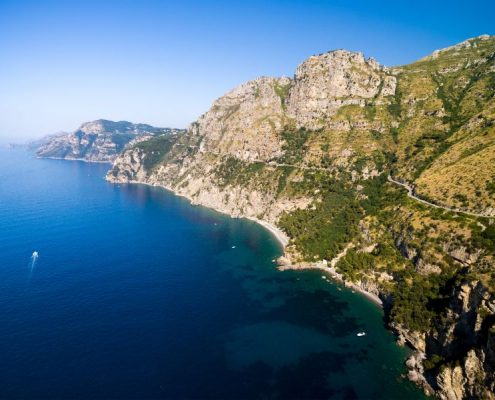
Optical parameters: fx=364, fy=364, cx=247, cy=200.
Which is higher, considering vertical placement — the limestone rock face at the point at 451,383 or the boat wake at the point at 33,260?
the limestone rock face at the point at 451,383

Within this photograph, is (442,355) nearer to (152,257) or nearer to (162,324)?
(162,324)

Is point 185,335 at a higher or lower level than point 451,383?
lower

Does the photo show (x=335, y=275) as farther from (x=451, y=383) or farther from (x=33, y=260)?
(x=33, y=260)

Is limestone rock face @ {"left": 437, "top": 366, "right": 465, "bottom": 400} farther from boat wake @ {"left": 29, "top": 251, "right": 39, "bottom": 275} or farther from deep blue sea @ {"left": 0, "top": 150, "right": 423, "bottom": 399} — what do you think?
boat wake @ {"left": 29, "top": 251, "right": 39, "bottom": 275}

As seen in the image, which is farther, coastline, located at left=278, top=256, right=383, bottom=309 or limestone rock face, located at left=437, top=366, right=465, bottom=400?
coastline, located at left=278, top=256, right=383, bottom=309

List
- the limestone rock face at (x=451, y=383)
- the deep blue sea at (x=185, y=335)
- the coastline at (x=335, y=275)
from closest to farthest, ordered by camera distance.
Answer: the limestone rock face at (x=451, y=383)
the deep blue sea at (x=185, y=335)
the coastline at (x=335, y=275)

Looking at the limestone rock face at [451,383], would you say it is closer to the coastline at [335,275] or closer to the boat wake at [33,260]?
the coastline at [335,275]

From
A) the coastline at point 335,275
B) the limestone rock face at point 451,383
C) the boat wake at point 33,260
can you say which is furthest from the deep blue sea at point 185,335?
the limestone rock face at point 451,383

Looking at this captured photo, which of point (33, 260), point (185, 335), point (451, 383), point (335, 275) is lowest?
point (33, 260)

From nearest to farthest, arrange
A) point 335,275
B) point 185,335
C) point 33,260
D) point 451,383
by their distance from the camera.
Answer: point 451,383, point 185,335, point 335,275, point 33,260

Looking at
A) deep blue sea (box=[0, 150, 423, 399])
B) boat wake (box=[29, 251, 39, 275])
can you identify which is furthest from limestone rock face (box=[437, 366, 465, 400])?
boat wake (box=[29, 251, 39, 275])

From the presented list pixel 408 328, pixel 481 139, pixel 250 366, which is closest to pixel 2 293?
pixel 250 366

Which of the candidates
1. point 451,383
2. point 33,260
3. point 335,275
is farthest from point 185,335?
point 33,260
